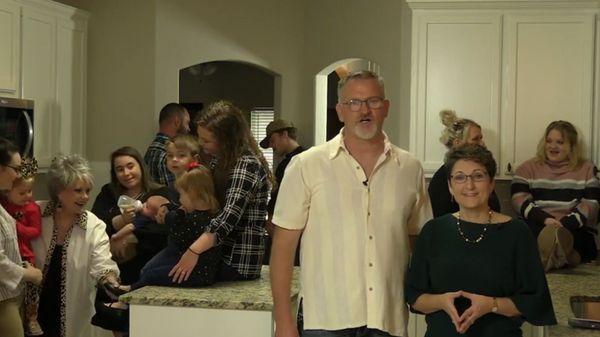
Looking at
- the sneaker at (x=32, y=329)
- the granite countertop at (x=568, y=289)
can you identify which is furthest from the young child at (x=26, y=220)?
the granite countertop at (x=568, y=289)

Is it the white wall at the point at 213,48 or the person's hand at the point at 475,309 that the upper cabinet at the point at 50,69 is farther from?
the person's hand at the point at 475,309

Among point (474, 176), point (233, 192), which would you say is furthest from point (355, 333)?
point (233, 192)

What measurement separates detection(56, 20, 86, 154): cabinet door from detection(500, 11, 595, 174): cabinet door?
2.91 m

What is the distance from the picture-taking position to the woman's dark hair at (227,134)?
3.09m

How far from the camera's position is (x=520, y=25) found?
492cm

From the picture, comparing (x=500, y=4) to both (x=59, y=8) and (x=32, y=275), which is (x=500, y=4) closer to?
(x=59, y=8)

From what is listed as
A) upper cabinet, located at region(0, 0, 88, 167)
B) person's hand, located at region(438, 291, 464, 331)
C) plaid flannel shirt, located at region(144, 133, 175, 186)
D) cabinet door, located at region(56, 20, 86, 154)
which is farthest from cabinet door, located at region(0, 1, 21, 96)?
person's hand, located at region(438, 291, 464, 331)

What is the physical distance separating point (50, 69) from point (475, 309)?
13.0 ft

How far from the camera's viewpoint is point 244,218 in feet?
10.3

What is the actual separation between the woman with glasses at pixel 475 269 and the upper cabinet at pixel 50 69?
3416 millimetres

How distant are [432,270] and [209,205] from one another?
1041mm

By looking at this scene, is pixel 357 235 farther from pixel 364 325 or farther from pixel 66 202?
pixel 66 202

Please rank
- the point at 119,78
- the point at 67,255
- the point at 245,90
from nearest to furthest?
the point at 67,255 < the point at 119,78 < the point at 245,90

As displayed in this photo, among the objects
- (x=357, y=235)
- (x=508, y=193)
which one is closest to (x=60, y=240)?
(x=357, y=235)
